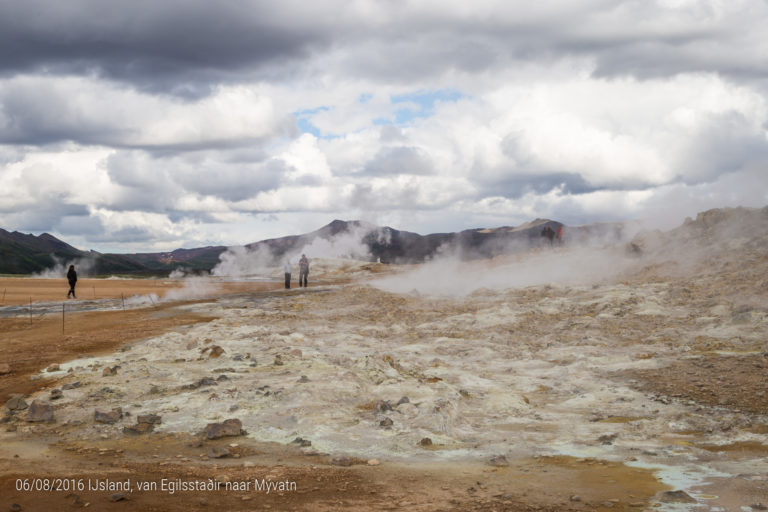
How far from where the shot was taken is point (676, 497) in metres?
6.01

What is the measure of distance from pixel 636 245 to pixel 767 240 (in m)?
7.38

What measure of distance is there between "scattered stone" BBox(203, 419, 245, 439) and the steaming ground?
0.21m

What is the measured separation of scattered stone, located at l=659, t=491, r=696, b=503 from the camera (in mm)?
5949

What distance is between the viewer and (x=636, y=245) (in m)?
30.8

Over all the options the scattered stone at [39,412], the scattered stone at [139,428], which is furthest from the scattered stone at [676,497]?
the scattered stone at [39,412]

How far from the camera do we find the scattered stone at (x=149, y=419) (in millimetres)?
9227

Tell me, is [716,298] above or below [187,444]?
above

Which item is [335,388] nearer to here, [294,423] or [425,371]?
[294,423]

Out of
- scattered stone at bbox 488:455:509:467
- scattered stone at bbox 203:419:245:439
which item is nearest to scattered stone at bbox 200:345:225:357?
scattered stone at bbox 203:419:245:439

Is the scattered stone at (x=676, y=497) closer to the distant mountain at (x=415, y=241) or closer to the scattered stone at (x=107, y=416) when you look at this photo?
the scattered stone at (x=107, y=416)

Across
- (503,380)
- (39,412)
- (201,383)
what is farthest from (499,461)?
(39,412)

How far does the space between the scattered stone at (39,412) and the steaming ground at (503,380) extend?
191 millimetres

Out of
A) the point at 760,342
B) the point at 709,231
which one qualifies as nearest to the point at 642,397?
the point at 760,342

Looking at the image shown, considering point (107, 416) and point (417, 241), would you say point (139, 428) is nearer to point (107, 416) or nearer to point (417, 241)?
point (107, 416)
